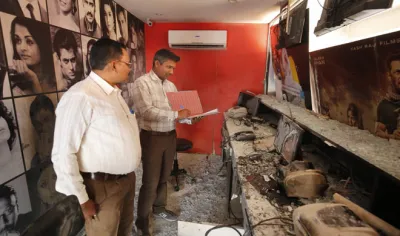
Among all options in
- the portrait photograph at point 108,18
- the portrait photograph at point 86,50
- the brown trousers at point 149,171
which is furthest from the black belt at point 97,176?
the portrait photograph at point 108,18

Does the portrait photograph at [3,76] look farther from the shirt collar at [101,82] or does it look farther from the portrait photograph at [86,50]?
the portrait photograph at [86,50]

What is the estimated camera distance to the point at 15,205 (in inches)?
48.1

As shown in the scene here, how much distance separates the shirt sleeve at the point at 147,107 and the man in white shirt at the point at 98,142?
488 mm

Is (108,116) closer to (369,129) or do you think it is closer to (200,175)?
(369,129)

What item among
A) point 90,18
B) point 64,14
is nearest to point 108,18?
point 90,18

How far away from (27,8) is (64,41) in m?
0.34

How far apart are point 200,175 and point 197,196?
0.50m

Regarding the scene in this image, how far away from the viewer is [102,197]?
118 centimetres

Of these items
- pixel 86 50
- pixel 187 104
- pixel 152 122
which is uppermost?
pixel 86 50

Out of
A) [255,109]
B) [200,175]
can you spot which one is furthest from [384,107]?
[200,175]

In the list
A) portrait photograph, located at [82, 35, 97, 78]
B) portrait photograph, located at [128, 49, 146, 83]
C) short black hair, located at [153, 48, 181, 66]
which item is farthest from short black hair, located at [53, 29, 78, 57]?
portrait photograph, located at [128, 49, 146, 83]

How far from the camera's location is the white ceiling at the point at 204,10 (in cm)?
226

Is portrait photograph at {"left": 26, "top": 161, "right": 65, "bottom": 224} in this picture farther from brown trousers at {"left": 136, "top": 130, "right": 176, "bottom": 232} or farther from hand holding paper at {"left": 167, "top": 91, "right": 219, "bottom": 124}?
hand holding paper at {"left": 167, "top": 91, "right": 219, "bottom": 124}

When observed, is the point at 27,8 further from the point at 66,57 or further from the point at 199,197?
the point at 199,197
